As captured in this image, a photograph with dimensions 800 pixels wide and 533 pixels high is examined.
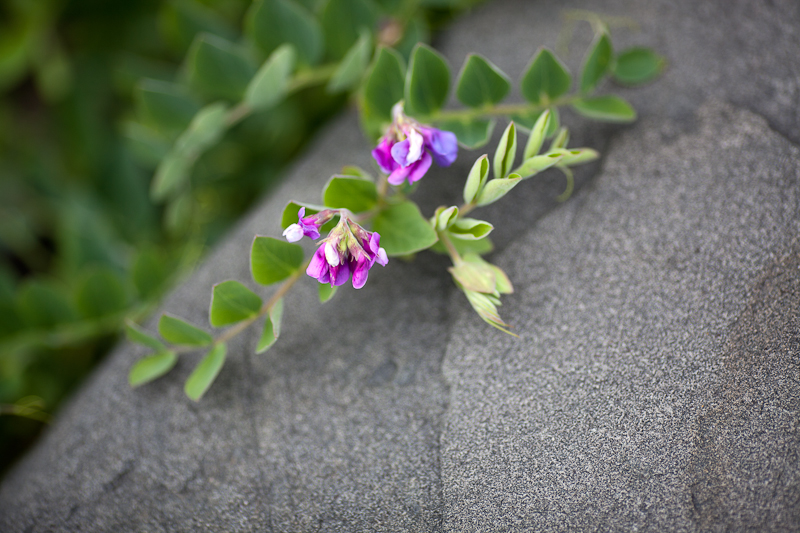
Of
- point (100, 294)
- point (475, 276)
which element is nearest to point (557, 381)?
point (475, 276)

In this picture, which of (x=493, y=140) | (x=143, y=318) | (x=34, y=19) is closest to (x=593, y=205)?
(x=493, y=140)

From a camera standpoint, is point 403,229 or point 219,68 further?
point 219,68

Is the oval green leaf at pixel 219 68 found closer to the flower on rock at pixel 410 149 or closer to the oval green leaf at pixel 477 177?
the flower on rock at pixel 410 149

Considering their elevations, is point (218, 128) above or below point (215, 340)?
above

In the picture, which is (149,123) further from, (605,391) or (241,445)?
(605,391)

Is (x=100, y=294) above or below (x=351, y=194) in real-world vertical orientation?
below

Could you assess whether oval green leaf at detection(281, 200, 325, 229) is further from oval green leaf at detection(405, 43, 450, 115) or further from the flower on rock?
oval green leaf at detection(405, 43, 450, 115)

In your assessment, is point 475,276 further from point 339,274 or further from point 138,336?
point 138,336

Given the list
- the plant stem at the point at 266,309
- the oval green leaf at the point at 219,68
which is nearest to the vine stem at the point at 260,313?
the plant stem at the point at 266,309
